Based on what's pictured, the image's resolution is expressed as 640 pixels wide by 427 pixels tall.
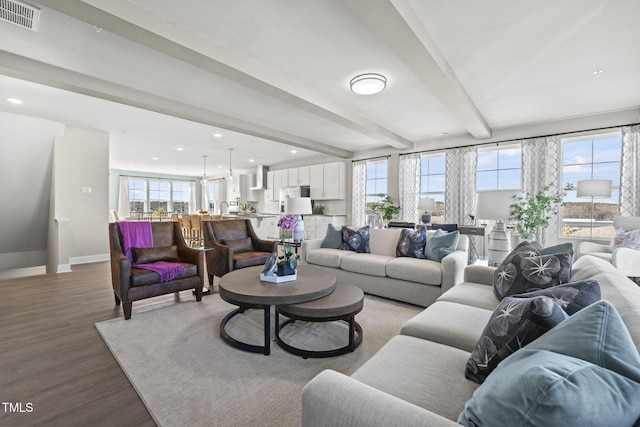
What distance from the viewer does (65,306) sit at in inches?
123

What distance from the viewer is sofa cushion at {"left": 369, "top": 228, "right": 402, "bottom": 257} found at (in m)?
3.95

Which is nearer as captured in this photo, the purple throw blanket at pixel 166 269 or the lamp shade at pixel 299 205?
the purple throw blanket at pixel 166 269

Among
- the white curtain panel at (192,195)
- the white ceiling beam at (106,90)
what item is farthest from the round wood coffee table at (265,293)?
the white curtain panel at (192,195)

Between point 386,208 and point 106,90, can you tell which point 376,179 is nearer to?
point 386,208

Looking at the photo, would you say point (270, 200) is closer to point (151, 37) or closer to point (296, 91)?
point (296, 91)

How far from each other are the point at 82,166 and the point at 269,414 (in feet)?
20.0

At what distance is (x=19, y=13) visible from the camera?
2.17 metres

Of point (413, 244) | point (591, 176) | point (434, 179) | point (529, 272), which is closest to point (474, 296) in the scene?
point (529, 272)

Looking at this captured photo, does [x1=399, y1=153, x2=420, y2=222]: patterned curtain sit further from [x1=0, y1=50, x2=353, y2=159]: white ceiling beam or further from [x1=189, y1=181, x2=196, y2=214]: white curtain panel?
[x1=189, y1=181, x2=196, y2=214]: white curtain panel

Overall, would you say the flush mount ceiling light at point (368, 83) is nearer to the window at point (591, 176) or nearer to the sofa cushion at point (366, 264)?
the sofa cushion at point (366, 264)

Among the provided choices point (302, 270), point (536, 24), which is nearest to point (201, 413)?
point (302, 270)

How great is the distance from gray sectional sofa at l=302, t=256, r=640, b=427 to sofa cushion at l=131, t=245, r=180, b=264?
9.55ft

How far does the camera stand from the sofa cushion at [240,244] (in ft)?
13.3

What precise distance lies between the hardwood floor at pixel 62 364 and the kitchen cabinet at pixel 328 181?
5141mm
